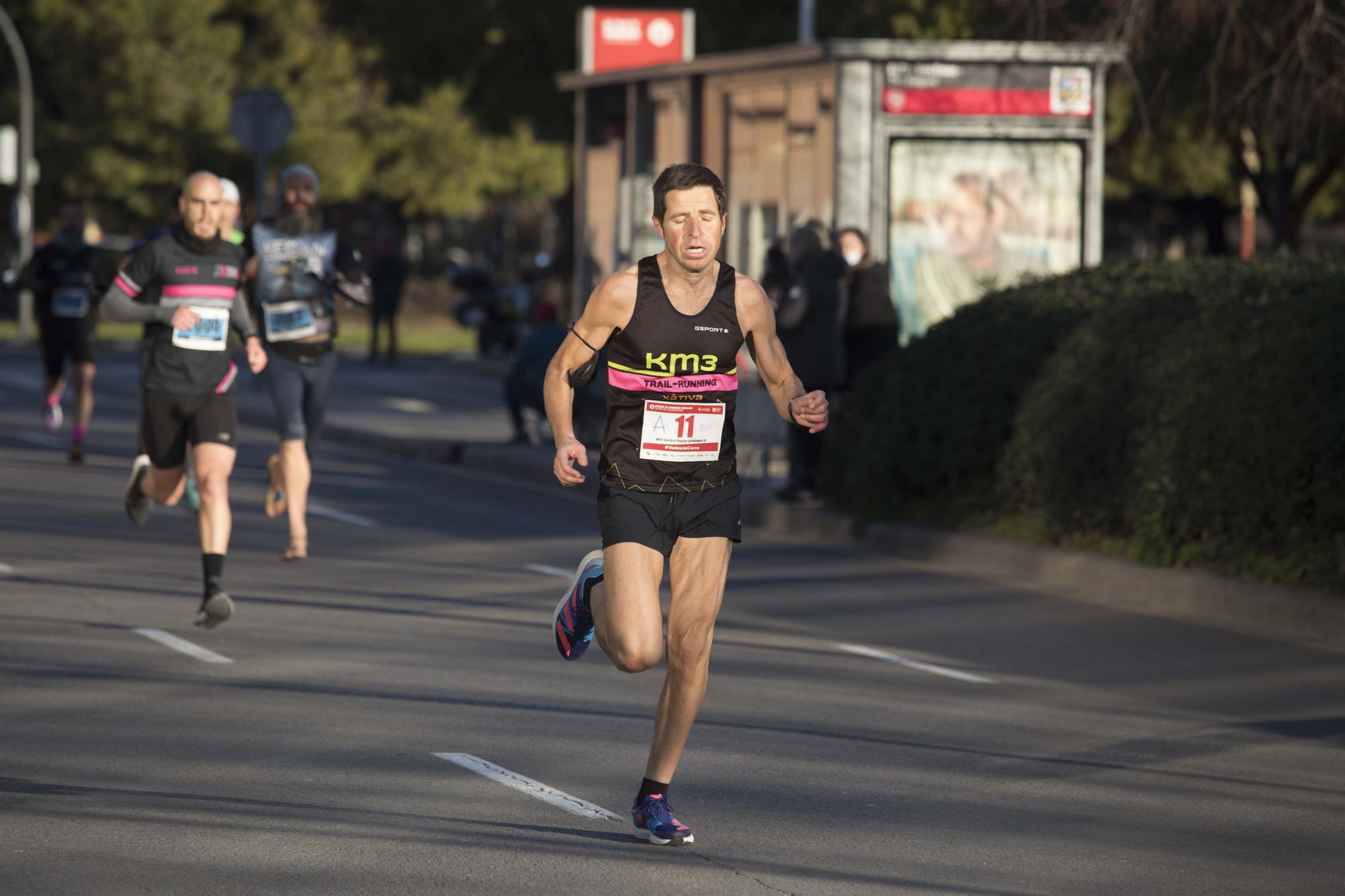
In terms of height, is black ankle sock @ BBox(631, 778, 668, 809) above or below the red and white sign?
below

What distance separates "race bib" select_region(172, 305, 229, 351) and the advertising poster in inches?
321

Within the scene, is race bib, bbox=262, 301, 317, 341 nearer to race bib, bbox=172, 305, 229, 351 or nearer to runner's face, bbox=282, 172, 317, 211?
runner's face, bbox=282, 172, 317, 211

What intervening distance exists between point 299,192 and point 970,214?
7066mm

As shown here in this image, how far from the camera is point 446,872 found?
6.02m

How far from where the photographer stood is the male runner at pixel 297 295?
40.1ft

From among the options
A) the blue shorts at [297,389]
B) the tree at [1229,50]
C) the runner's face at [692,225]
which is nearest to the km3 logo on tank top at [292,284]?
the blue shorts at [297,389]

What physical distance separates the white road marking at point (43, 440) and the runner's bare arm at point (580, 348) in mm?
14190

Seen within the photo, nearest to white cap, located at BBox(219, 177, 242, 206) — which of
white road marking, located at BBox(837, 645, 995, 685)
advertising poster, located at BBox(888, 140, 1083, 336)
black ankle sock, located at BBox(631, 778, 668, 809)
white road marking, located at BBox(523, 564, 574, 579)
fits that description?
white road marking, located at BBox(523, 564, 574, 579)

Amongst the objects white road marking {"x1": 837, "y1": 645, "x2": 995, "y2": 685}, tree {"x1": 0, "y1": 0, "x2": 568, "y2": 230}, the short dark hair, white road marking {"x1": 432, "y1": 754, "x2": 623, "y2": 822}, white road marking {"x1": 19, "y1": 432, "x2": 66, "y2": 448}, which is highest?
tree {"x1": 0, "y1": 0, "x2": 568, "y2": 230}

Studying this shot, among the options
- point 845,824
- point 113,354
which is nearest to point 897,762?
point 845,824

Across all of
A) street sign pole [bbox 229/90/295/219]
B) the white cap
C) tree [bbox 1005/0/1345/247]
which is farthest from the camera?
street sign pole [bbox 229/90/295/219]

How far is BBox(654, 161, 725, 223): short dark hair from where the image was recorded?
6.36 metres

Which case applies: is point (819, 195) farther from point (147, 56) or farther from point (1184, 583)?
point (147, 56)

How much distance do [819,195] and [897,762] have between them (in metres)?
11.0
